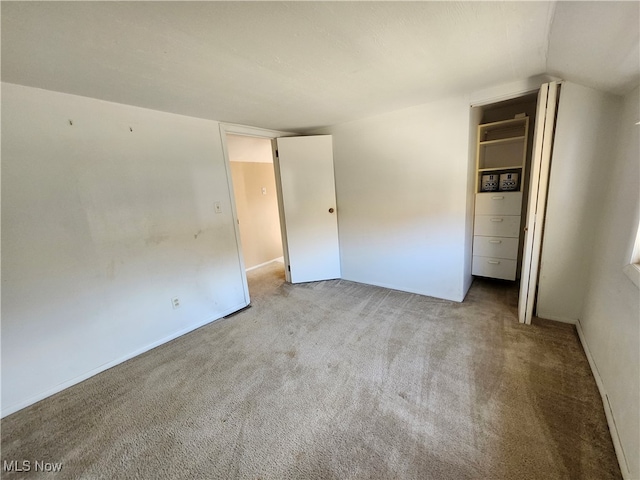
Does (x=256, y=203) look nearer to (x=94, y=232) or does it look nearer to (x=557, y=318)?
(x=94, y=232)

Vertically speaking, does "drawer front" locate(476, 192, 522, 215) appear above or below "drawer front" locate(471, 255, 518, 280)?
above

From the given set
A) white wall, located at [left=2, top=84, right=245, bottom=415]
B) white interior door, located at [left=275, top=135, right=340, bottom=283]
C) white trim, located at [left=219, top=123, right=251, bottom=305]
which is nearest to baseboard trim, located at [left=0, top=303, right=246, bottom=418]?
white wall, located at [left=2, top=84, right=245, bottom=415]

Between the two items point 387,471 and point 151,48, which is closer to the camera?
point 387,471

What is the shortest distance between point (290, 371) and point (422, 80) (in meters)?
2.38

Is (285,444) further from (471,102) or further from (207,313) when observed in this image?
(471,102)

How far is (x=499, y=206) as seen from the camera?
8.44 ft

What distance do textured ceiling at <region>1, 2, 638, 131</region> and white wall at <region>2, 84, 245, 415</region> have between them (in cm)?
25

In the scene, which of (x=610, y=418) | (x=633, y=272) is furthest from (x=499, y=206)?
(x=610, y=418)

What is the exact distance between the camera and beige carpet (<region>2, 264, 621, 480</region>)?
1.12m

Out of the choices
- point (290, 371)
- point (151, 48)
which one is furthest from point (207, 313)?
point (151, 48)

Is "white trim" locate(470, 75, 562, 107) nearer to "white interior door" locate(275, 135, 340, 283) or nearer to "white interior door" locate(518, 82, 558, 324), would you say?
"white interior door" locate(518, 82, 558, 324)

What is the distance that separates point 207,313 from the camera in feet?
8.25

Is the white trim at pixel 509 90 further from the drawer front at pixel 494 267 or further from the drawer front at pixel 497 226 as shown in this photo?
the drawer front at pixel 494 267

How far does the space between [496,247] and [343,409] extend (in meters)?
2.42
